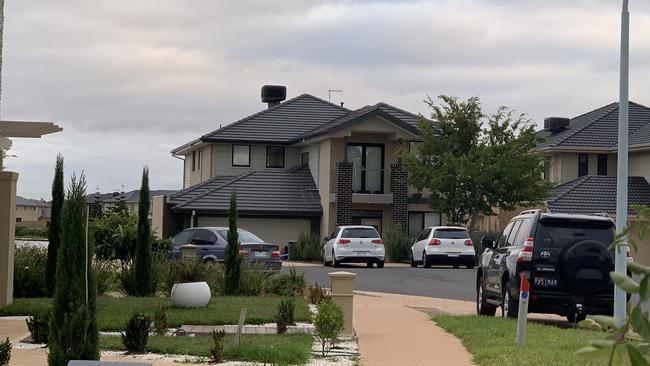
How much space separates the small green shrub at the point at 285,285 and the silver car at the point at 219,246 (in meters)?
4.93

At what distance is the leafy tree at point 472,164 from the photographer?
1897 inches

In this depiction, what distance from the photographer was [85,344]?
11.1m

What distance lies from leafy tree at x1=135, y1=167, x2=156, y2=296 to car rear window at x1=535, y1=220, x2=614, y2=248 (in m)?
8.70

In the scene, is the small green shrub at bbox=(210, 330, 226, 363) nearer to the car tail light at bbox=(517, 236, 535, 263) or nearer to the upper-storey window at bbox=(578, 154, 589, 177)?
the car tail light at bbox=(517, 236, 535, 263)

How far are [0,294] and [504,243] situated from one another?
929 centimetres

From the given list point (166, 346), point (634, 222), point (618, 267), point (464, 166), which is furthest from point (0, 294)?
point (464, 166)

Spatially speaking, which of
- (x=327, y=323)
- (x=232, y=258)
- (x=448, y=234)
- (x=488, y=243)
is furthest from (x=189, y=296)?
(x=448, y=234)

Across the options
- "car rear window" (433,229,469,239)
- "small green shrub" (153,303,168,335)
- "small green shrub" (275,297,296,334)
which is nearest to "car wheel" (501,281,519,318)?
"small green shrub" (275,297,296,334)

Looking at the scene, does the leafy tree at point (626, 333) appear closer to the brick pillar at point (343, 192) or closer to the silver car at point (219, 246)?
the silver car at point (219, 246)

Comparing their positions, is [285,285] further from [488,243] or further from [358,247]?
[358,247]

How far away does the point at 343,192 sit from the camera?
165 ft

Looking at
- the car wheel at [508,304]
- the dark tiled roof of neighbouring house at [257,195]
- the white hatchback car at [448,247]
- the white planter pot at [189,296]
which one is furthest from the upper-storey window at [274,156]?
the car wheel at [508,304]

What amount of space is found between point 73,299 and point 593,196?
43.4 meters

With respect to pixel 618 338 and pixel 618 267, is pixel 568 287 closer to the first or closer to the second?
pixel 618 267
